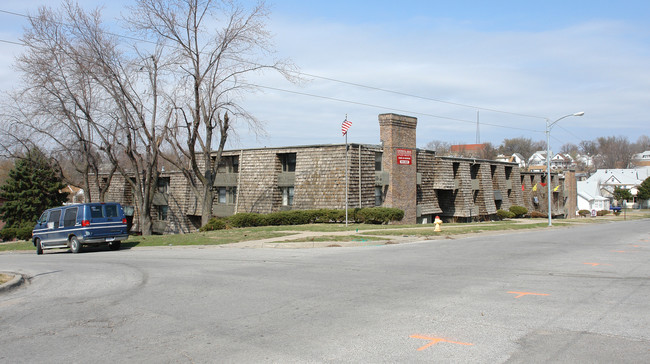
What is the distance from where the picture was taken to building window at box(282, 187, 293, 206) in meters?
35.5

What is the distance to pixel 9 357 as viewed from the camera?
19.4 ft

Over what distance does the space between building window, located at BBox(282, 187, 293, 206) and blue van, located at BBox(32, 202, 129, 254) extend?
49.6ft

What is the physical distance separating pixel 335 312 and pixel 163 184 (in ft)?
137

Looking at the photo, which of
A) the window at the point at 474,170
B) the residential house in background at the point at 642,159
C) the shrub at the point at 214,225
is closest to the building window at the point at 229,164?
the shrub at the point at 214,225

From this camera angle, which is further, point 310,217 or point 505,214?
point 505,214

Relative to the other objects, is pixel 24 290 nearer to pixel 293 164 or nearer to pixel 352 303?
pixel 352 303

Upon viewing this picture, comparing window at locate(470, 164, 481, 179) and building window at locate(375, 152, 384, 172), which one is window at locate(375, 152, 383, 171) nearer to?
building window at locate(375, 152, 384, 172)

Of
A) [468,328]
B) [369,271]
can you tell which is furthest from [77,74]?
[468,328]

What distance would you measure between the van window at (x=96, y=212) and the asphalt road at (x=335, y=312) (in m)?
6.88

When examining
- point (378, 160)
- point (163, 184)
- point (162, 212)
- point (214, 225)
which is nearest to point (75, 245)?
point (214, 225)

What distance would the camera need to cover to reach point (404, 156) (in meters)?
35.5

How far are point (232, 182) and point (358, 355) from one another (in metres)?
34.2

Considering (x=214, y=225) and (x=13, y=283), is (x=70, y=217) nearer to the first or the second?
(x=214, y=225)

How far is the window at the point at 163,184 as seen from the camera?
46344 mm
